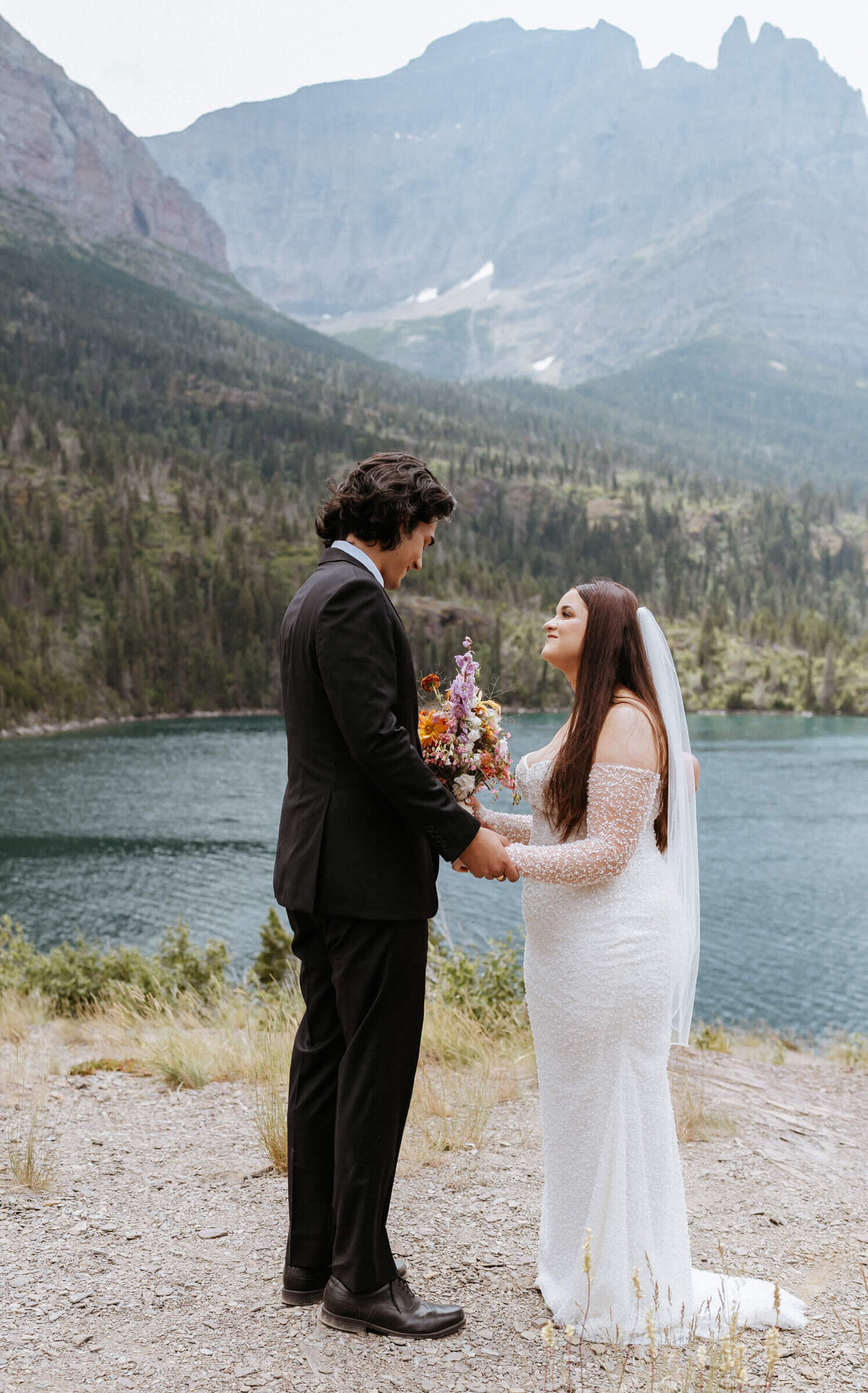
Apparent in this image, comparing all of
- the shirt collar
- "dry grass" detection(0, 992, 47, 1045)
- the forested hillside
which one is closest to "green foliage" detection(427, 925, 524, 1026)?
"dry grass" detection(0, 992, 47, 1045)

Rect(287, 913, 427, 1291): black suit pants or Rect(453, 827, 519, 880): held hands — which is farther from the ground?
Rect(453, 827, 519, 880): held hands

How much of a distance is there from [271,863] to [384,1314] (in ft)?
92.2

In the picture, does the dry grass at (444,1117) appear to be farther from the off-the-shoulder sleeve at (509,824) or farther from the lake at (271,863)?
the lake at (271,863)

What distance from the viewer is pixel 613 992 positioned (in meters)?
3.25

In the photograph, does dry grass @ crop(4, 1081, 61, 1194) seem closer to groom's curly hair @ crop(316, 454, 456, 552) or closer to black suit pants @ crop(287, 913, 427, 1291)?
black suit pants @ crop(287, 913, 427, 1291)

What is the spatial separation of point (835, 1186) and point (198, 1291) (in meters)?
2.74

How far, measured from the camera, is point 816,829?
122ft

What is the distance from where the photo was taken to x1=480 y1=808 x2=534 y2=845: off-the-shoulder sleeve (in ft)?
12.0

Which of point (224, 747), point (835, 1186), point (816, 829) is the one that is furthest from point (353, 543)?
point (224, 747)

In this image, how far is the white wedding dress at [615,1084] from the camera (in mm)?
3205

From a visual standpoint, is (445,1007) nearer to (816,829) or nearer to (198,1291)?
(198,1291)

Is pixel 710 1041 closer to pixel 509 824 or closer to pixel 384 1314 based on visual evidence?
pixel 509 824

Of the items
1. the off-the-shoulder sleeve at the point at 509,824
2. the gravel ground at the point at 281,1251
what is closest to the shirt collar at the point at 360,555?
the off-the-shoulder sleeve at the point at 509,824

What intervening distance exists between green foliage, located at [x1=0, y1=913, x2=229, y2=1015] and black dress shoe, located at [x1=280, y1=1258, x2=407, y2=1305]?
229 inches
